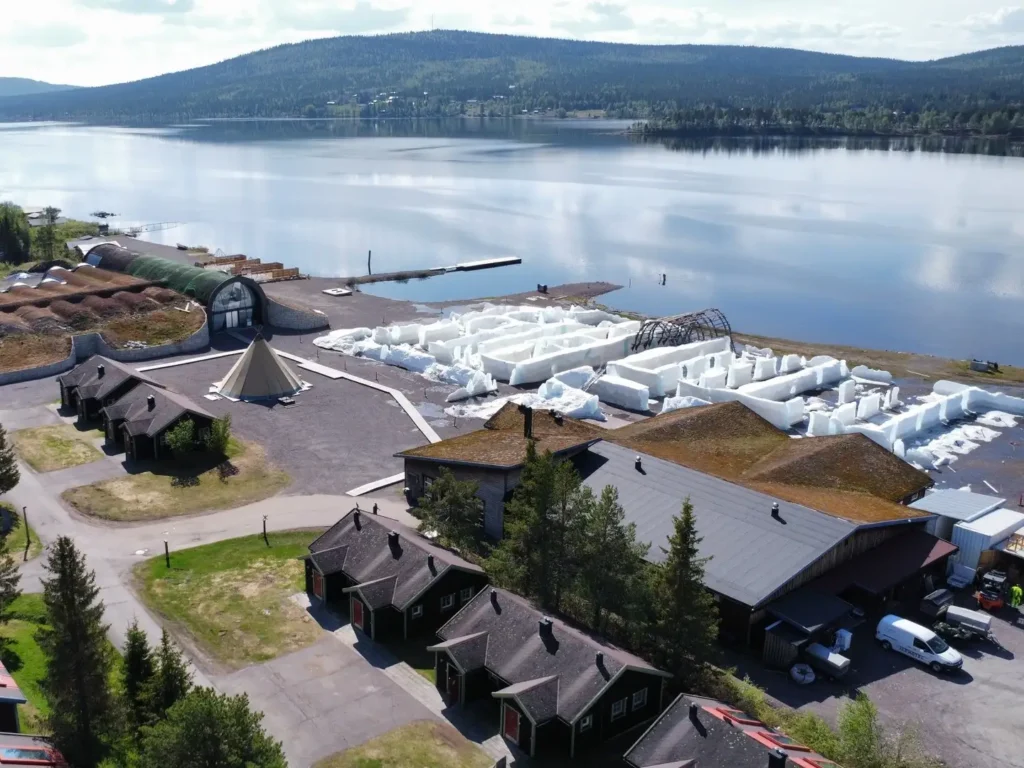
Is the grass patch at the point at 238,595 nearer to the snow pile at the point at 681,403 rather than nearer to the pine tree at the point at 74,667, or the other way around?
the pine tree at the point at 74,667

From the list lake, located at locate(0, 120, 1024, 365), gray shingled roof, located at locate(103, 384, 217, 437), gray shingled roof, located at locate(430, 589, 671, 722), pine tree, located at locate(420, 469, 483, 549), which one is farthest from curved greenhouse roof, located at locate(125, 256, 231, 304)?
gray shingled roof, located at locate(430, 589, 671, 722)

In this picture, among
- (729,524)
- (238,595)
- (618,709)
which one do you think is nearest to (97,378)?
(238,595)

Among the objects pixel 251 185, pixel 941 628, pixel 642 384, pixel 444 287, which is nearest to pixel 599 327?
pixel 642 384

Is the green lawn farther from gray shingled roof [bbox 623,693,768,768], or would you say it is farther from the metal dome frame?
the metal dome frame

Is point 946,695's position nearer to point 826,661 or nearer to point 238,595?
point 826,661

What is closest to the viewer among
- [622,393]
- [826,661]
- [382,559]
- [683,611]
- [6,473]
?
[683,611]

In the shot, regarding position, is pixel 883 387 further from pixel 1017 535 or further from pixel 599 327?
pixel 1017 535
